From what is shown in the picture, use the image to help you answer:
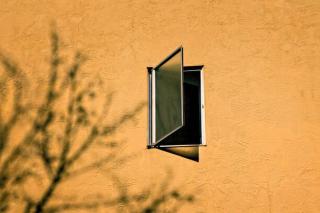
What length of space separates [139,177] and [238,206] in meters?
1.38

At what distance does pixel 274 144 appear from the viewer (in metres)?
5.20

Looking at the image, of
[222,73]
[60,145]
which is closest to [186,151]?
[222,73]

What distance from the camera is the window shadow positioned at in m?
5.27

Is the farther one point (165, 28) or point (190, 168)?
point (165, 28)

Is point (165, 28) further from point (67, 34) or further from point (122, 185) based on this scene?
point (122, 185)

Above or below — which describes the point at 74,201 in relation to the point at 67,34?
below

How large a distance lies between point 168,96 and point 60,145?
173 centimetres

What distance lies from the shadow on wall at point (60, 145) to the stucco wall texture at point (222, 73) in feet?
0.50

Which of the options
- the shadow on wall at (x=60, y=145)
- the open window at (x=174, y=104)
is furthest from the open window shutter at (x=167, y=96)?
the shadow on wall at (x=60, y=145)

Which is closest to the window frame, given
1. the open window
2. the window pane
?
the open window

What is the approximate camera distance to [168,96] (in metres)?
5.22

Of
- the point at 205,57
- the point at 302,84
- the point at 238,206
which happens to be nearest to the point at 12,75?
the point at 205,57

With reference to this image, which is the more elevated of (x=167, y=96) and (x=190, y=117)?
(x=167, y=96)

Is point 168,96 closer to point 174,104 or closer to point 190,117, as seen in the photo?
point 174,104
